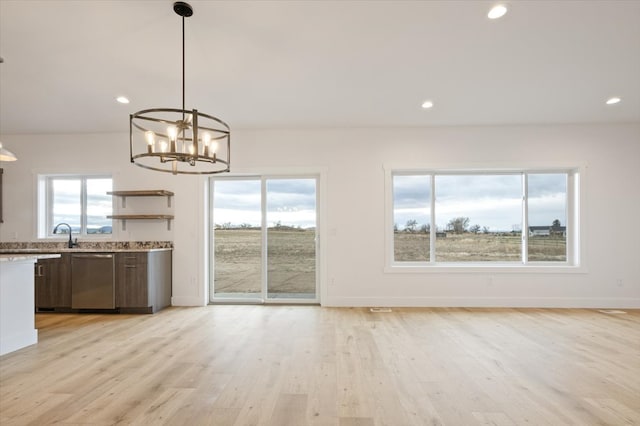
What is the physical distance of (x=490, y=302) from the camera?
478cm

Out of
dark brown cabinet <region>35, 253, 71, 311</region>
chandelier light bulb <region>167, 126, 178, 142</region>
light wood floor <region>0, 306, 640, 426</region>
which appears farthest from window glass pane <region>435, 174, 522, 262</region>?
dark brown cabinet <region>35, 253, 71, 311</region>

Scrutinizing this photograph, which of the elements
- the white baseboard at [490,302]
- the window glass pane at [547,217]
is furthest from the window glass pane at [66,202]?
the window glass pane at [547,217]

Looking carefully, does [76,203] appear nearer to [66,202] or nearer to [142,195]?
[66,202]

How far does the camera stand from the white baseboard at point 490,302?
184 inches

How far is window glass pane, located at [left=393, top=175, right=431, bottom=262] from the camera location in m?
5.09

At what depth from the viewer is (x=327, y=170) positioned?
497cm

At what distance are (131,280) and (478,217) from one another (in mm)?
5448

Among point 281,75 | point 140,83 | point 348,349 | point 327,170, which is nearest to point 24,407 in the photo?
point 348,349

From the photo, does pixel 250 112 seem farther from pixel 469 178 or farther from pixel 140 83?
pixel 469 178

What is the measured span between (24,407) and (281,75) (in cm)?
366

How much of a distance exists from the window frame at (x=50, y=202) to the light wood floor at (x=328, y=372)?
5.69ft

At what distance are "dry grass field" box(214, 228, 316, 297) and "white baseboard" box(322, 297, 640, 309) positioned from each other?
2.03 feet

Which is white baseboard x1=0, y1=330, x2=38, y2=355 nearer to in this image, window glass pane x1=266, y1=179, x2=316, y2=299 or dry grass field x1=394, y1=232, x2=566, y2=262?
window glass pane x1=266, y1=179, x2=316, y2=299

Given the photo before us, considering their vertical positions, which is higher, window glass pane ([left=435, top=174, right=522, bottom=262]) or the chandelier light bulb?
the chandelier light bulb
